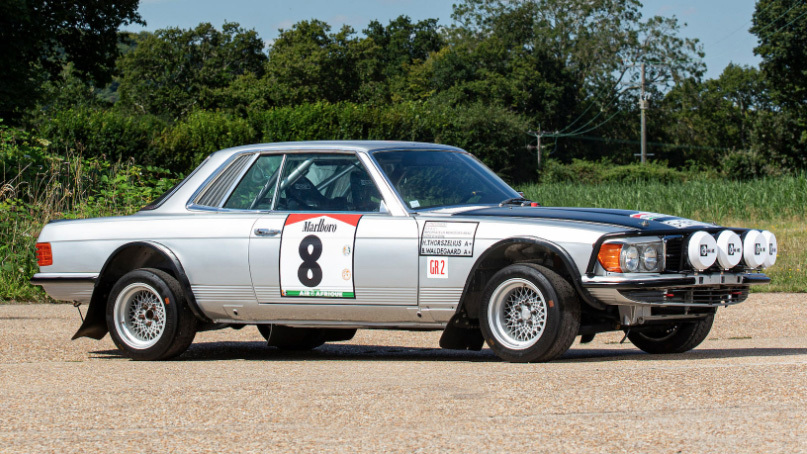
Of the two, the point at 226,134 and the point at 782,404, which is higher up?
the point at 226,134

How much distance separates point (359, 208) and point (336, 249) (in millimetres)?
359

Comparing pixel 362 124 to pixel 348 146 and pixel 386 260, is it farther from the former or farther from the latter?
pixel 386 260

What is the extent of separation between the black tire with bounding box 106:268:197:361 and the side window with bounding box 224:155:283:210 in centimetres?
75

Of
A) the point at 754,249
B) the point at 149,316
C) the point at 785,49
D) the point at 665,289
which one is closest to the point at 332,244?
the point at 149,316

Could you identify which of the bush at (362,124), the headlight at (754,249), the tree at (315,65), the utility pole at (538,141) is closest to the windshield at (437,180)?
the headlight at (754,249)

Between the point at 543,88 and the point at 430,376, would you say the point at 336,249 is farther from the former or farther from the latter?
the point at 543,88

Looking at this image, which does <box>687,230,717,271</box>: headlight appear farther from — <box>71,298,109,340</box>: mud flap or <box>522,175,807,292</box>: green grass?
<box>522,175,807,292</box>: green grass

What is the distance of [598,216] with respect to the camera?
6918 mm

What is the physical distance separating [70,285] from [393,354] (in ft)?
8.28

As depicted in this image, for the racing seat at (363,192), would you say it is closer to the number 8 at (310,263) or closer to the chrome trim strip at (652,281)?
the number 8 at (310,263)

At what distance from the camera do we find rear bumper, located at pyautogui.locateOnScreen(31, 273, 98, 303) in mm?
8102

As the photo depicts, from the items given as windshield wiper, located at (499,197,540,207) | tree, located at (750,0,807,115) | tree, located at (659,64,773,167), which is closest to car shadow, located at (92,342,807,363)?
windshield wiper, located at (499,197,540,207)

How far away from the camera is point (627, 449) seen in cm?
402

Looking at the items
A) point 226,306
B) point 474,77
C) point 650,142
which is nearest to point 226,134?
point 226,306
